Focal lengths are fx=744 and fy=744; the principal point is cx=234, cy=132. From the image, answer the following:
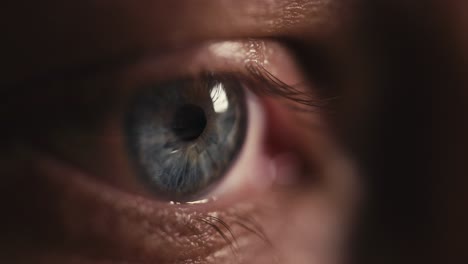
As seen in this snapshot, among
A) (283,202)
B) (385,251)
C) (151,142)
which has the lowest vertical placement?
(385,251)

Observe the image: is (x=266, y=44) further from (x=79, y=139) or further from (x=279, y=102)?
(x=79, y=139)

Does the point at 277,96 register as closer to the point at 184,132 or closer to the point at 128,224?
the point at 184,132

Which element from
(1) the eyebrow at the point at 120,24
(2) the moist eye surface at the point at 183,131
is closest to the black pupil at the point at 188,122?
(2) the moist eye surface at the point at 183,131

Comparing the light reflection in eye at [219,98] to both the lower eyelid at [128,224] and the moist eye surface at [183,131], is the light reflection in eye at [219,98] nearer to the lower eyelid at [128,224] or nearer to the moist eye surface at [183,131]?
the moist eye surface at [183,131]

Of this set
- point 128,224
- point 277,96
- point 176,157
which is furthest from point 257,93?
point 128,224

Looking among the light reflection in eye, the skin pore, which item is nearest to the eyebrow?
the skin pore

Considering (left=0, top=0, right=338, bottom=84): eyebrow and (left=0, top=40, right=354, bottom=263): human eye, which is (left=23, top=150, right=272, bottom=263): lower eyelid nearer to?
(left=0, top=40, right=354, bottom=263): human eye

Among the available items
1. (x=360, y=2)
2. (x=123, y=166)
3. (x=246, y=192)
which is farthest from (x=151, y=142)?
(x=360, y=2)
